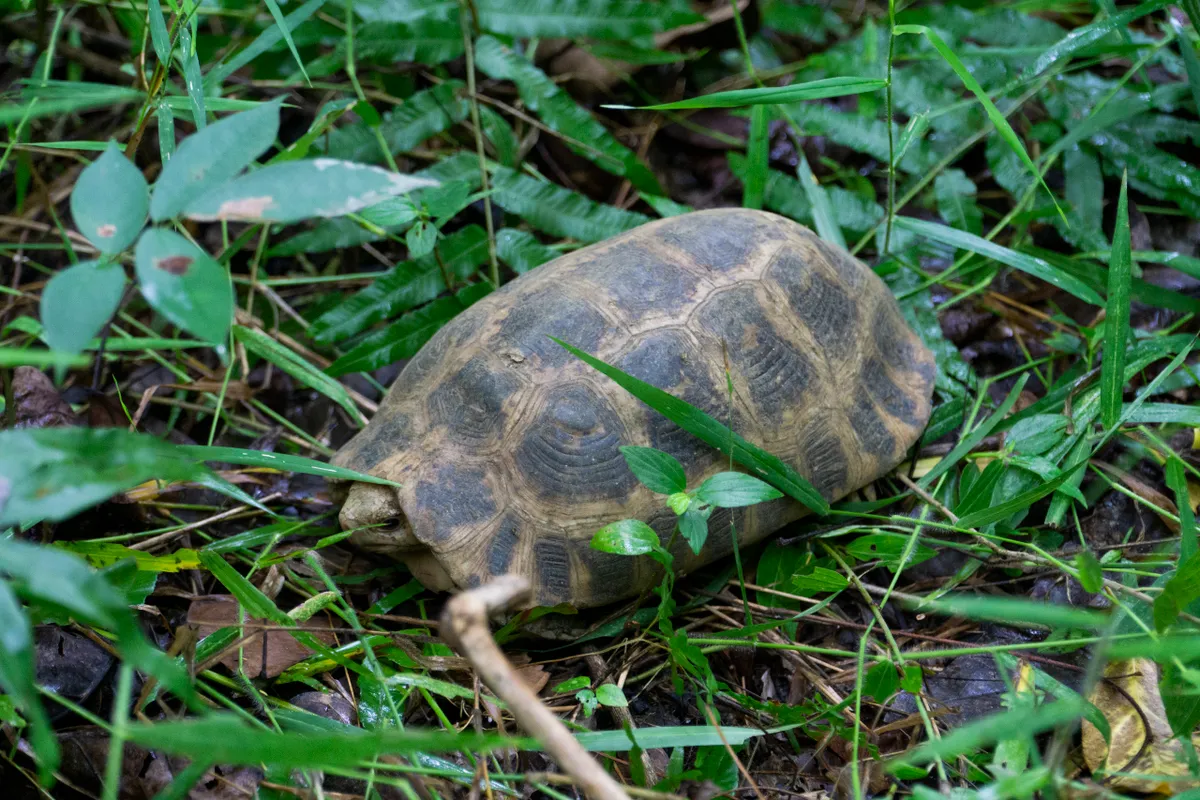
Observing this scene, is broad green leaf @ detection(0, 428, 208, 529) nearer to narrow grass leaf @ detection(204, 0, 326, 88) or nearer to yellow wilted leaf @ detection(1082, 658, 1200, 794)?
narrow grass leaf @ detection(204, 0, 326, 88)

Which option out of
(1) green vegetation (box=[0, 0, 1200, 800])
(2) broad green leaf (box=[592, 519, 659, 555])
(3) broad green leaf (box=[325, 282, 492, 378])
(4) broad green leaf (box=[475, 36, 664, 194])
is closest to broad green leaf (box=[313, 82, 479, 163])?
(1) green vegetation (box=[0, 0, 1200, 800])

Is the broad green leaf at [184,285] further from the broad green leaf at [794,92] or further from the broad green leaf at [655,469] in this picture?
the broad green leaf at [794,92]

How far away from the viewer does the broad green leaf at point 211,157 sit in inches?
49.5

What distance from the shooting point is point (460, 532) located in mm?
2160

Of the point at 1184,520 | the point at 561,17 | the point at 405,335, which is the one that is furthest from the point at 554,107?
the point at 1184,520

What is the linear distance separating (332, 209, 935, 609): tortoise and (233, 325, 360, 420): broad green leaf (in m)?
0.23

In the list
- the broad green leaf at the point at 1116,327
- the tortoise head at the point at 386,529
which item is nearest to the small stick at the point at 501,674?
the tortoise head at the point at 386,529

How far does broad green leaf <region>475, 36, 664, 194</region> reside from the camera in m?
3.08

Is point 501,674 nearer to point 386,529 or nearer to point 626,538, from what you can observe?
point 626,538

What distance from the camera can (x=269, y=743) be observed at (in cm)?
123

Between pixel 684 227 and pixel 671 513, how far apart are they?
843 mm

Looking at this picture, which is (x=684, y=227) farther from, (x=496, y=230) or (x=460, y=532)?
(x=460, y=532)

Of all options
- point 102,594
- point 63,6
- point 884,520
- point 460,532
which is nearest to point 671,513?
point 460,532

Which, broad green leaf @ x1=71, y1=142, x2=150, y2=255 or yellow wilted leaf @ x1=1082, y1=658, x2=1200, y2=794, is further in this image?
yellow wilted leaf @ x1=1082, y1=658, x2=1200, y2=794
